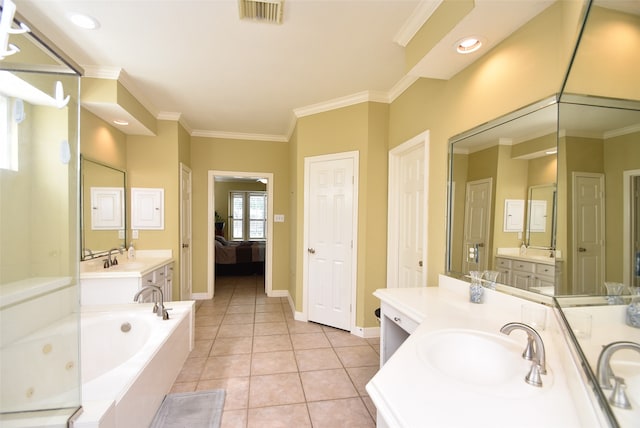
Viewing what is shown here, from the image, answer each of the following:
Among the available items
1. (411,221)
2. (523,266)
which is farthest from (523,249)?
(411,221)

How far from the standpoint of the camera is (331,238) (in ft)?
10.8

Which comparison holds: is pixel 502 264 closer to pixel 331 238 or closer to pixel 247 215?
pixel 331 238

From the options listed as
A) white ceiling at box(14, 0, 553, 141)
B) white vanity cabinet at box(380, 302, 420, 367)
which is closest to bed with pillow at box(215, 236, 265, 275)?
white ceiling at box(14, 0, 553, 141)

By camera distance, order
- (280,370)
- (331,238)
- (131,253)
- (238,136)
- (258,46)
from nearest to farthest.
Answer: (258,46) < (280,370) < (331,238) < (131,253) < (238,136)

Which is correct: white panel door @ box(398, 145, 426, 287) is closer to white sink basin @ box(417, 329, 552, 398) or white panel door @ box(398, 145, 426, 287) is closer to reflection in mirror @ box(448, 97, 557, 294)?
reflection in mirror @ box(448, 97, 557, 294)

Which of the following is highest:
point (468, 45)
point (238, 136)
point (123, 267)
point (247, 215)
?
point (238, 136)

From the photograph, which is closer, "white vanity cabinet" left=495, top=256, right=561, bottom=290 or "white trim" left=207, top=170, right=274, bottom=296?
"white vanity cabinet" left=495, top=256, right=561, bottom=290

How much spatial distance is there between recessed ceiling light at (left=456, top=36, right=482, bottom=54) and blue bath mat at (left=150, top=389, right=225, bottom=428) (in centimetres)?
278

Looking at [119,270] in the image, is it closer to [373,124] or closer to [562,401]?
[373,124]

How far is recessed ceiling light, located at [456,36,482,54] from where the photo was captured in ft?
5.29

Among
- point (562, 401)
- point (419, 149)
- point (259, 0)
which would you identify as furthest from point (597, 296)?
point (259, 0)

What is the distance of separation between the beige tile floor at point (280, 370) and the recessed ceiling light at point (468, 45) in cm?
243

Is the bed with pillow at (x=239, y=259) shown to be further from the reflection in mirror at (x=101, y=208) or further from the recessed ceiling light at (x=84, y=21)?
the recessed ceiling light at (x=84, y=21)

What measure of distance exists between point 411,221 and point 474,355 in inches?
63.9
